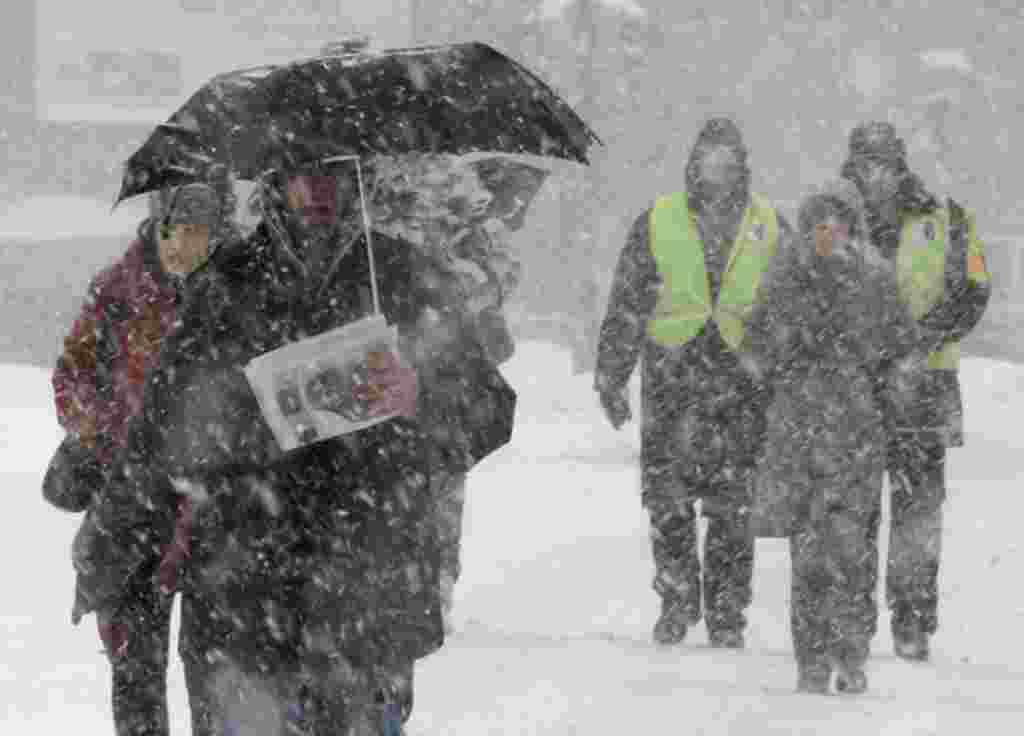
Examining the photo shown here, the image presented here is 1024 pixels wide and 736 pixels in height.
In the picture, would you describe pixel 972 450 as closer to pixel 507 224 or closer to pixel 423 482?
pixel 507 224

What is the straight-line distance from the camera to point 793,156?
29391mm

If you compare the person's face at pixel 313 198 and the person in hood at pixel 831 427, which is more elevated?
the person's face at pixel 313 198

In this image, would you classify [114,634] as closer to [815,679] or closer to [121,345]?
[121,345]

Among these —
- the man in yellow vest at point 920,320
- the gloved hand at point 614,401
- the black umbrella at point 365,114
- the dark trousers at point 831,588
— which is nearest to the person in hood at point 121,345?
the black umbrella at point 365,114

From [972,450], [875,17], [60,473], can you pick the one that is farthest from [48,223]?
[60,473]

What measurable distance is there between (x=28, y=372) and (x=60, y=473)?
12014 millimetres

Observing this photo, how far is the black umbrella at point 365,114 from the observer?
4.03 m

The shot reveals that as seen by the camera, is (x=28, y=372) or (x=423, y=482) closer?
(x=423, y=482)

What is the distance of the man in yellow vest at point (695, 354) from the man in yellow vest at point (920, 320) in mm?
424

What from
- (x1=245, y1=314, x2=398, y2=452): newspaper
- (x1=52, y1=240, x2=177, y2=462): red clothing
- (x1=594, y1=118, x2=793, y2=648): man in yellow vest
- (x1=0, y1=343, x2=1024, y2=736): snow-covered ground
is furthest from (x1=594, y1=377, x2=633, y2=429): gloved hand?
(x1=245, y1=314, x2=398, y2=452): newspaper

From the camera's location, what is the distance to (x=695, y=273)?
8.20 m

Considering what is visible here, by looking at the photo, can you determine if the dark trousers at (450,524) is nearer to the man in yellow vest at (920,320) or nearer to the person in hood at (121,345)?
the man in yellow vest at (920,320)

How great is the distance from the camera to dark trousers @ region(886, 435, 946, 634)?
26.7 feet

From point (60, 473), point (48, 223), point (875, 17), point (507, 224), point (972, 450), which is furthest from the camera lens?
point (48, 223)
